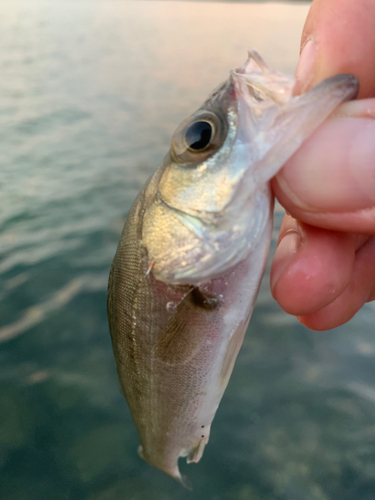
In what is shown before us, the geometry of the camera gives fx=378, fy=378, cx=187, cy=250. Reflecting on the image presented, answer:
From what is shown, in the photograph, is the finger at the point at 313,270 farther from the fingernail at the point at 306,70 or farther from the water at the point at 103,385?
the water at the point at 103,385

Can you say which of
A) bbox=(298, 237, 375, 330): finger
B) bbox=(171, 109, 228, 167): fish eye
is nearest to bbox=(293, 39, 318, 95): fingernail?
bbox=(171, 109, 228, 167): fish eye

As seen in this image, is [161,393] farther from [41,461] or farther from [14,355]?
[14,355]

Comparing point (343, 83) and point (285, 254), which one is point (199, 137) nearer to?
point (343, 83)

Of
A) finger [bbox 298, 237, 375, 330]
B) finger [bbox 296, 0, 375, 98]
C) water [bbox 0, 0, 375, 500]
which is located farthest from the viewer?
water [bbox 0, 0, 375, 500]

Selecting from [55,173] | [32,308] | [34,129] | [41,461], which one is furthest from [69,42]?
[41,461]

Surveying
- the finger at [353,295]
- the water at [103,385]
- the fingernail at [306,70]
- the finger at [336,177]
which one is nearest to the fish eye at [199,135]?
the finger at [336,177]

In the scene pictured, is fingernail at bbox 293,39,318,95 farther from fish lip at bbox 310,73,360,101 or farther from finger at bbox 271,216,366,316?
finger at bbox 271,216,366,316
